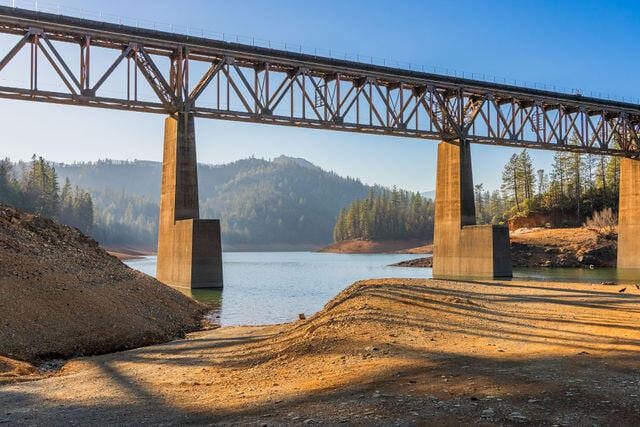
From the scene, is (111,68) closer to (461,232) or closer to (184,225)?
(184,225)

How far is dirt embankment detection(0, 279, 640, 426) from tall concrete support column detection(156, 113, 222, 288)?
20.9 metres

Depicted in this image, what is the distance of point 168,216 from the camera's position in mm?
43750

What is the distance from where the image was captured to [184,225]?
137ft

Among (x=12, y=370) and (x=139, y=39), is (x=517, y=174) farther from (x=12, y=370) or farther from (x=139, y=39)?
(x=12, y=370)

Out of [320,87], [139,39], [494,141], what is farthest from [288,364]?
[494,141]

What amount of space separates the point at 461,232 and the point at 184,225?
77.0 ft

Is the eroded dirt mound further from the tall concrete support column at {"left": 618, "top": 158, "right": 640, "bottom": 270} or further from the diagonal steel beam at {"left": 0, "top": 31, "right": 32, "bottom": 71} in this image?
the tall concrete support column at {"left": 618, "top": 158, "right": 640, "bottom": 270}

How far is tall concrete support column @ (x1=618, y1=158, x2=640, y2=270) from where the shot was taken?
2621 inches

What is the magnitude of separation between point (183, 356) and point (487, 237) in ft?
118

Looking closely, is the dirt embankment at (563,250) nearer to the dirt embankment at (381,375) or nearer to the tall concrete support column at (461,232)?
the tall concrete support column at (461,232)

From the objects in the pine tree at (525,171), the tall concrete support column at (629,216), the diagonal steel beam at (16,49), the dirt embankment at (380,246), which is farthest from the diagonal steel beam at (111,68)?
the dirt embankment at (380,246)

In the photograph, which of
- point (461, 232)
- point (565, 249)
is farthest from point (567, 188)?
point (461, 232)

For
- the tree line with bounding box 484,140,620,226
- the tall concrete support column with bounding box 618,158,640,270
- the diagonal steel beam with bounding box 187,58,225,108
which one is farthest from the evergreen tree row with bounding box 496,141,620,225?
the diagonal steel beam with bounding box 187,58,225,108

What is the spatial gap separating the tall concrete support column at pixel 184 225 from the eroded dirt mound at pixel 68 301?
34.6 feet
